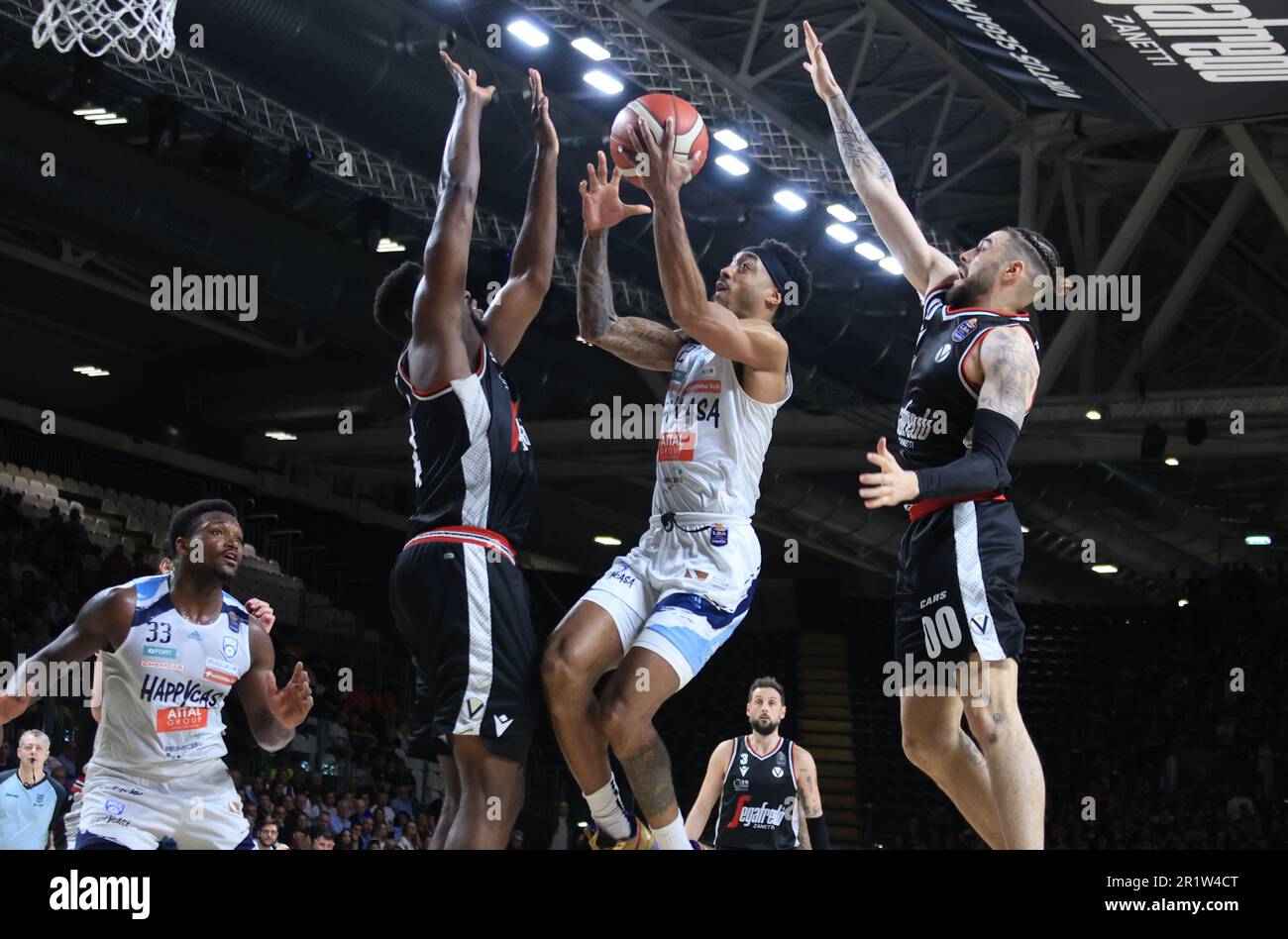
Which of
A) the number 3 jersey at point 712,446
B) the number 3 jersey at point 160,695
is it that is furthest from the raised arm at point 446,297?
the number 3 jersey at point 160,695

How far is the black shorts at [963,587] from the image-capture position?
5672mm

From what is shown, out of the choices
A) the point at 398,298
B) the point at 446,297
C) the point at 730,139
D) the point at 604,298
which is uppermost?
the point at 730,139

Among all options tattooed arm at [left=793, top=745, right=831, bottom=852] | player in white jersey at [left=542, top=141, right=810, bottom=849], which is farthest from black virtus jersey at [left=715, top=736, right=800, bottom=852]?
player in white jersey at [left=542, top=141, right=810, bottom=849]

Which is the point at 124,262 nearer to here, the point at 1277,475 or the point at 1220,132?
the point at 1220,132

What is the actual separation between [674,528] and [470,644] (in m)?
1.05

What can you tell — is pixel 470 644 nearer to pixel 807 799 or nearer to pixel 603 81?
pixel 807 799

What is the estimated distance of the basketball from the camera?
673cm

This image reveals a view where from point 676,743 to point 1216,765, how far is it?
775 cm

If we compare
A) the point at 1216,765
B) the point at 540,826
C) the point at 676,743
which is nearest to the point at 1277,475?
the point at 1216,765

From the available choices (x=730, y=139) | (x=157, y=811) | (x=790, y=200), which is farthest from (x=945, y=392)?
(x=790, y=200)

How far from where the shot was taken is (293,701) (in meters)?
6.15
